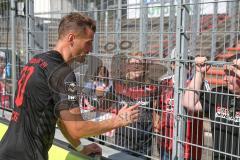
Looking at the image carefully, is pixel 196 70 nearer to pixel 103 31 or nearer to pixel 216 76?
pixel 216 76

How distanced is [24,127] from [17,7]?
9.60 feet

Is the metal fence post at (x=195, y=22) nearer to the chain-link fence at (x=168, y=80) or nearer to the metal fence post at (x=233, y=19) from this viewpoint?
the chain-link fence at (x=168, y=80)

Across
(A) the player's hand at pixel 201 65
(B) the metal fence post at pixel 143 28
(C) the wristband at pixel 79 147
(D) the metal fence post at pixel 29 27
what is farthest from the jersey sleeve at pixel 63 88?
(D) the metal fence post at pixel 29 27

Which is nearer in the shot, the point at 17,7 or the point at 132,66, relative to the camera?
the point at 132,66

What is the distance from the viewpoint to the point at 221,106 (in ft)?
9.84

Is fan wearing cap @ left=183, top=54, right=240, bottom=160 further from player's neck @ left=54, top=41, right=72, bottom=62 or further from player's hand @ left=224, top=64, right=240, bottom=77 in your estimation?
player's neck @ left=54, top=41, right=72, bottom=62

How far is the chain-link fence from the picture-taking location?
119 inches

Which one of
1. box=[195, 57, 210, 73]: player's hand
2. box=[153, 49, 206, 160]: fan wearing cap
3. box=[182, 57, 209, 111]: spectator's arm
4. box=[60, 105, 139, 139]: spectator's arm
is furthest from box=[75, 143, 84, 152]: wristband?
box=[195, 57, 210, 73]: player's hand

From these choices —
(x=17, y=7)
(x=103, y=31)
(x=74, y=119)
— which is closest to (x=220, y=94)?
(x=74, y=119)

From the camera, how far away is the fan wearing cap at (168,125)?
10.6 ft

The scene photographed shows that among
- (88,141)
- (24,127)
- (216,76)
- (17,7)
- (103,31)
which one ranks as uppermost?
(17,7)

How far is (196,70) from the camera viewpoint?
302cm

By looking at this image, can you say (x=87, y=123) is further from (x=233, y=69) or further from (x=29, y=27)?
(x=29, y=27)

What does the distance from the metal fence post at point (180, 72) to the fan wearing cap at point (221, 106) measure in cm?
7
